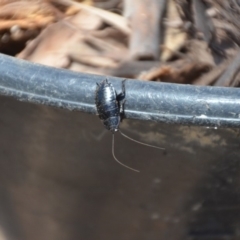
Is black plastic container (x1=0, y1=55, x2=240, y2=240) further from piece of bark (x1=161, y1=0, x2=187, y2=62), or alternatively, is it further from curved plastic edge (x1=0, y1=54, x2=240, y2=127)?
piece of bark (x1=161, y1=0, x2=187, y2=62)

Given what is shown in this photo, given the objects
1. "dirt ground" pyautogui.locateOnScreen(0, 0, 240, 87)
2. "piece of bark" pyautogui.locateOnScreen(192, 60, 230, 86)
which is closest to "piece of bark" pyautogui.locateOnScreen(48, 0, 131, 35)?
"dirt ground" pyautogui.locateOnScreen(0, 0, 240, 87)

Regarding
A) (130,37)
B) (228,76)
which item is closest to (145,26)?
(130,37)

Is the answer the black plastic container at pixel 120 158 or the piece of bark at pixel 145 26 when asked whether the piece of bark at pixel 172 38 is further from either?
the black plastic container at pixel 120 158

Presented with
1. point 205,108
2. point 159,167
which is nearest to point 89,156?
point 159,167

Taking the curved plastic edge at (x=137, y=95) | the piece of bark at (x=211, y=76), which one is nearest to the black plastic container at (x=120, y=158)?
the curved plastic edge at (x=137, y=95)

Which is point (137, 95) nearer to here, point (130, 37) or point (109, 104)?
point (109, 104)

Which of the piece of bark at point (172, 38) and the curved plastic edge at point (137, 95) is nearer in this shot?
the curved plastic edge at point (137, 95)

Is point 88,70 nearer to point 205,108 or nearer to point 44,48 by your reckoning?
point 44,48
